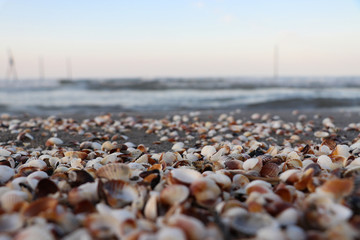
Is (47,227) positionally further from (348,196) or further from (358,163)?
(358,163)

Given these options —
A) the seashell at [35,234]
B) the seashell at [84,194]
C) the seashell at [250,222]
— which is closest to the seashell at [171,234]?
the seashell at [250,222]

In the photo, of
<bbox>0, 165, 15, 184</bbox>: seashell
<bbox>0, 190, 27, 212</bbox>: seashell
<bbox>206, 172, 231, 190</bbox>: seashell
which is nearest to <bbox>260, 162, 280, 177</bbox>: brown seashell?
<bbox>206, 172, 231, 190</bbox>: seashell

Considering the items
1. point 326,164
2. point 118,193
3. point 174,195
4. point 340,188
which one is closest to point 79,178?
point 118,193

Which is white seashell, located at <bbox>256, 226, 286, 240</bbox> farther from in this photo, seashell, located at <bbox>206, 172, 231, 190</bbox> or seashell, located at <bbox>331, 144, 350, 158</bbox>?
seashell, located at <bbox>331, 144, 350, 158</bbox>

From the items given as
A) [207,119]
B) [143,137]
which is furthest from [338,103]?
[143,137]

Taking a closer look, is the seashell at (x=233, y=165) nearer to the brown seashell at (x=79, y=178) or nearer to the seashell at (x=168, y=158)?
the seashell at (x=168, y=158)

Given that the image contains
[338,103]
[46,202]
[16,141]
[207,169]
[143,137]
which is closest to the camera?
[46,202]

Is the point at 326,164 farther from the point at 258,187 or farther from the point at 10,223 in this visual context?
the point at 10,223
